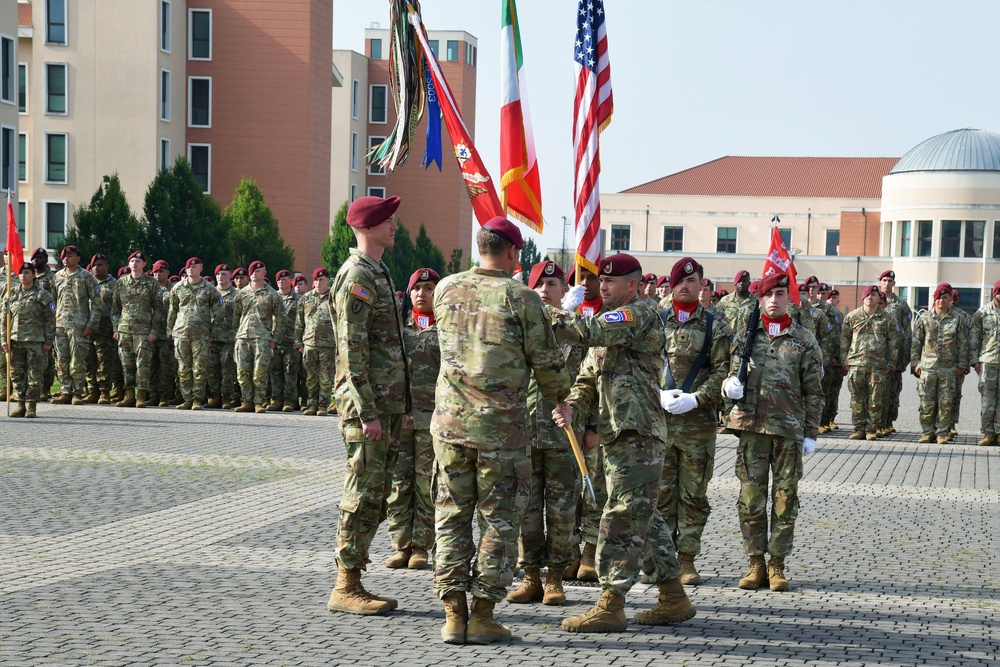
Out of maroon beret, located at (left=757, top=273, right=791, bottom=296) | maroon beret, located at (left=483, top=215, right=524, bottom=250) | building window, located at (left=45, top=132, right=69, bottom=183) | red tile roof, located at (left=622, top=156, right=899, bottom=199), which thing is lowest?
maroon beret, located at (left=757, top=273, right=791, bottom=296)

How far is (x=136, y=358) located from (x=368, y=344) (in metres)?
13.8

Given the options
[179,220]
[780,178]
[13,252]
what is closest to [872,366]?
[13,252]

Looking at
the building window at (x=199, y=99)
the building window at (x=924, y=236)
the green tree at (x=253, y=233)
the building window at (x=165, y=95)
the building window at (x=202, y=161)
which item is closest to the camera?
the green tree at (x=253, y=233)

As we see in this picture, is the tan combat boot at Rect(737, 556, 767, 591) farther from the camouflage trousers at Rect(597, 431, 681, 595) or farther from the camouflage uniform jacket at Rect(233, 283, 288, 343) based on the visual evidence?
the camouflage uniform jacket at Rect(233, 283, 288, 343)

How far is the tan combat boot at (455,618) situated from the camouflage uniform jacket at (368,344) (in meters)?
1.14

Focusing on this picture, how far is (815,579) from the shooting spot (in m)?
8.45

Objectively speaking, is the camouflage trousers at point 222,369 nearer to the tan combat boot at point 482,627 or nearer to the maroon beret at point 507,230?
the maroon beret at point 507,230

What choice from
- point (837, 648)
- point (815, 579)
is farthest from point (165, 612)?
point (815, 579)

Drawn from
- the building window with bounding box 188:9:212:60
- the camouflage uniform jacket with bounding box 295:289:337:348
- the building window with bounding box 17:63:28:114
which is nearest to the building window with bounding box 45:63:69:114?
the building window with bounding box 17:63:28:114

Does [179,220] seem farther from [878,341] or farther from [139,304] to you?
[878,341]

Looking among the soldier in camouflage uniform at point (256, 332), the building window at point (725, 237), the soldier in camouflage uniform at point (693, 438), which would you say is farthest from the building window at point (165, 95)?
the soldier in camouflage uniform at point (693, 438)

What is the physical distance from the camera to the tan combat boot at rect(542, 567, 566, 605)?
765 centimetres

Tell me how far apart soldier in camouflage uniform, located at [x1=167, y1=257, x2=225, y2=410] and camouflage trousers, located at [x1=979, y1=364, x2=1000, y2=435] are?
454 inches

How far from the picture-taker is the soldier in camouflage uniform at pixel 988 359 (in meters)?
18.0
